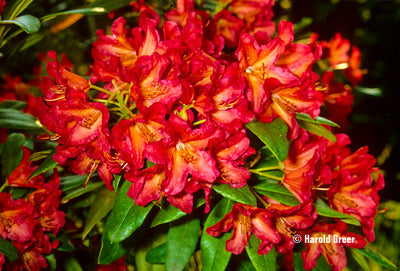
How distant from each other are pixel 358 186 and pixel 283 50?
1.34 feet

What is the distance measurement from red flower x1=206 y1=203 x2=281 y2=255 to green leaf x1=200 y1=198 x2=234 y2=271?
0.03 meters

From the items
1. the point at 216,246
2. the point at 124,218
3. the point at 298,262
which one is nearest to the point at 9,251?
the point at 124,218

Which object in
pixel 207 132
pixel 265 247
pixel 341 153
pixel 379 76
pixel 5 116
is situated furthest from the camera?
pixel 379 76

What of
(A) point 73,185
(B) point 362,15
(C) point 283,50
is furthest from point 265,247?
(B) point 362,15

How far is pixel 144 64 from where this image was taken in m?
0.70

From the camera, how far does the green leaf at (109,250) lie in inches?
33.4

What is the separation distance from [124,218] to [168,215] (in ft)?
0.33

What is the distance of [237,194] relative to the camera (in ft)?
2.41

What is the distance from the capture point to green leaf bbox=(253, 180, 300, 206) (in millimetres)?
802

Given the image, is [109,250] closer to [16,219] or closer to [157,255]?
[157,255]

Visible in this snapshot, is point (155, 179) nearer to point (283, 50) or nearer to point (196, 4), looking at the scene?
point (283, 50)

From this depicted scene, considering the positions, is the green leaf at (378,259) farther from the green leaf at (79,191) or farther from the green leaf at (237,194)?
the green leaf at (79,191)

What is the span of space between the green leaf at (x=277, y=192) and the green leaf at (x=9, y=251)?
628mm

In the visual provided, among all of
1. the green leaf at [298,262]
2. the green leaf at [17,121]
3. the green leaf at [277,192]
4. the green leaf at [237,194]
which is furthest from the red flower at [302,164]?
the green leaf at [17,121]
